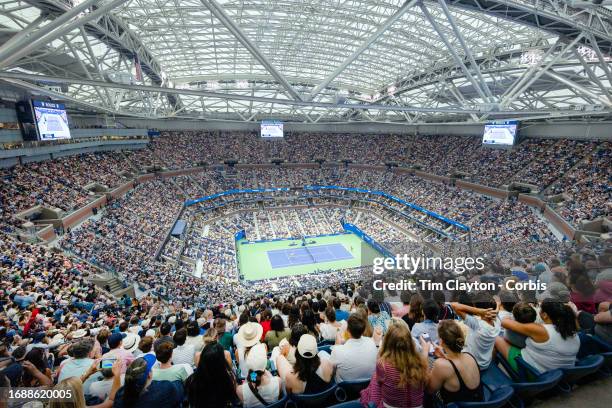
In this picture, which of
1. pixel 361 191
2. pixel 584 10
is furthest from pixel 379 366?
pixel 361 191

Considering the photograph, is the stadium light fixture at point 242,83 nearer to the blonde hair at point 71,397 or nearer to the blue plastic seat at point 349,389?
the blue plastic seat at point 349,389

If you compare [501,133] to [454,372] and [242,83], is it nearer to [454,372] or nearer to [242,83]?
[242,83]

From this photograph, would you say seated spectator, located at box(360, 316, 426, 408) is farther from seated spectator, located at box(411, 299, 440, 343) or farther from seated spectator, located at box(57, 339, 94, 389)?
seated spectator, located at box(57, 339, 94, 389)

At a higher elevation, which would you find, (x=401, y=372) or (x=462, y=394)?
(x=401, y=372)

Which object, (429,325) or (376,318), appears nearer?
(429,325)

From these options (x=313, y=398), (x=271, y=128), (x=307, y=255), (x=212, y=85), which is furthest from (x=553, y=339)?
(x=271, y=128)

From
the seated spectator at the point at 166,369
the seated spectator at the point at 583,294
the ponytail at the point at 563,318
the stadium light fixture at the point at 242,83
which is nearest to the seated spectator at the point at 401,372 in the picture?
the ponytail at the point at 563,318

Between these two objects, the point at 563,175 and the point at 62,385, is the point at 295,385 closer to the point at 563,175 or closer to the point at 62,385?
the point at 62,385
